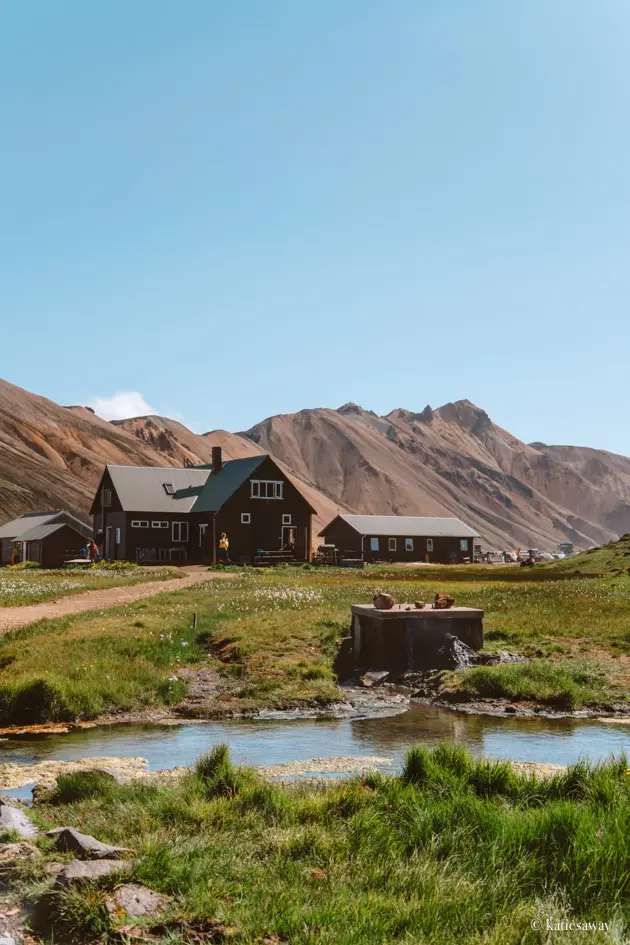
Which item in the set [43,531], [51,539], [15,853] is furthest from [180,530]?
[15,853]

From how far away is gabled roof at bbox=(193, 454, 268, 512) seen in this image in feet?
272

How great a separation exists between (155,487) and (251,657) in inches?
2505

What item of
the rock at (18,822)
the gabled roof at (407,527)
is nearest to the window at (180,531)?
the gabled roof at (407,527)

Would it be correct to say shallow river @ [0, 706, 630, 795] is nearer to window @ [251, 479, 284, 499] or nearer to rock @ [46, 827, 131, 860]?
rock @ [46, 827, 131, 860]

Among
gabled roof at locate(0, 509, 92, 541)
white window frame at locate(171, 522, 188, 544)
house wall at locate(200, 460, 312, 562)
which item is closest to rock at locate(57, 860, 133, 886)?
house wall at locate(200, 460, 312, 562)

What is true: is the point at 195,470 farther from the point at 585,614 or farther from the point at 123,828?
the point at 123,828

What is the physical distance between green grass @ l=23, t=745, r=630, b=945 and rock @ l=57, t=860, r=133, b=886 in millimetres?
120

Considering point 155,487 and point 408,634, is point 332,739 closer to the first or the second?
point 408,634

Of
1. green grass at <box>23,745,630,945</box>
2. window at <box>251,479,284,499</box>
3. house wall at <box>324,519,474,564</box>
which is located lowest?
green grass at <box>23,745,630,945</box>

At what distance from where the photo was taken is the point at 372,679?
24.8 meters

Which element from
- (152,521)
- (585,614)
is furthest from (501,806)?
(152,521)

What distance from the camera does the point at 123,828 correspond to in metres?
9.14

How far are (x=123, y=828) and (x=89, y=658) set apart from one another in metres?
14.8

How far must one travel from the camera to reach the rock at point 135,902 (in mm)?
6898
